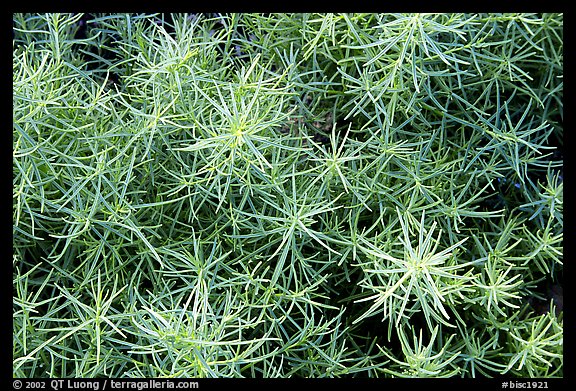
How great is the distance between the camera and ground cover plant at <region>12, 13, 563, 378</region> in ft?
4.08

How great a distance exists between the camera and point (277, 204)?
1.30m

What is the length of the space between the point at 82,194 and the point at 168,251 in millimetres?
237

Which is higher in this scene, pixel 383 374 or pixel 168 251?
pixel 168 251

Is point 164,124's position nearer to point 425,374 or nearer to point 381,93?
point 381,93

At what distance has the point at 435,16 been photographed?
4.24ft

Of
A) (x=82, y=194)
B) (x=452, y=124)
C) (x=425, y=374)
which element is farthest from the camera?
(x=452, y=124)

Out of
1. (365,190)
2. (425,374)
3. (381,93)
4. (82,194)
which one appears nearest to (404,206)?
(365,190)

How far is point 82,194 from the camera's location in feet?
4.35

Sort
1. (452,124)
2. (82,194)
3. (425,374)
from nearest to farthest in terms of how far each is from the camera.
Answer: (425,374) → (82,194) → (452,124)

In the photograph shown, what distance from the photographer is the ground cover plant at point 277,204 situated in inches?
48.9

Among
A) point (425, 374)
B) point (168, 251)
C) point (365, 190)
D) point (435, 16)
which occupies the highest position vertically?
point (435, 16)
